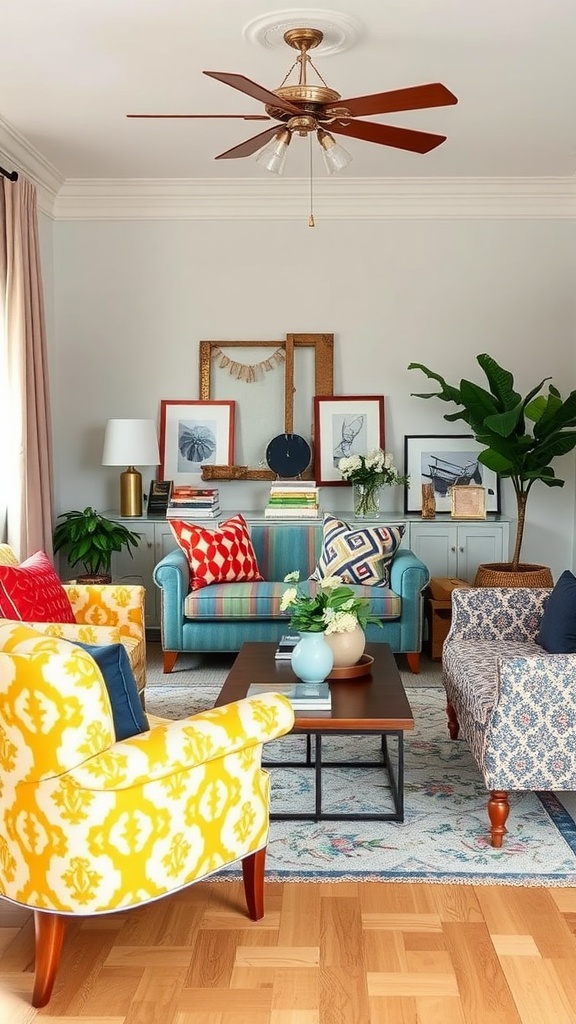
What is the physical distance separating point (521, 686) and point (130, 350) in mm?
4237

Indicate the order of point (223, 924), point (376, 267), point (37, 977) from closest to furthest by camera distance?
point (37, 977) → point (223, 924) → point (376, 267)

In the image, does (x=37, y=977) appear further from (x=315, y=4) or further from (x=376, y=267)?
(x=376, y=267)

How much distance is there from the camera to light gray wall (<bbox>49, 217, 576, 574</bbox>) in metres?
6.64

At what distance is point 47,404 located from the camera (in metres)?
6.03

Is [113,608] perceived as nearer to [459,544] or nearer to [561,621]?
[561,621]

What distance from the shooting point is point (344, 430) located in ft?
22.0

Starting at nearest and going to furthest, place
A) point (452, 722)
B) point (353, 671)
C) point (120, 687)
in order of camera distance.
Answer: point (120, 687) < point (353, 671) < point (452, 722)

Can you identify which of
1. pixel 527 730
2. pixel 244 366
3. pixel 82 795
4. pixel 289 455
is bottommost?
pixel 527 730

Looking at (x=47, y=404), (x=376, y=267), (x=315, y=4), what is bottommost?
(x=47, y=404)

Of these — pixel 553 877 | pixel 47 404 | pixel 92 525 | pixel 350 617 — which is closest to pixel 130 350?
pixel 47 404

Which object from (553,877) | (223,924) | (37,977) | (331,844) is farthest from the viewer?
(331,844)

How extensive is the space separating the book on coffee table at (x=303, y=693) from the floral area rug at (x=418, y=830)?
1.45 ft

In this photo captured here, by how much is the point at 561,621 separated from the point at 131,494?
3292 mm

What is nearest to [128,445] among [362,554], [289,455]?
[289,455]
